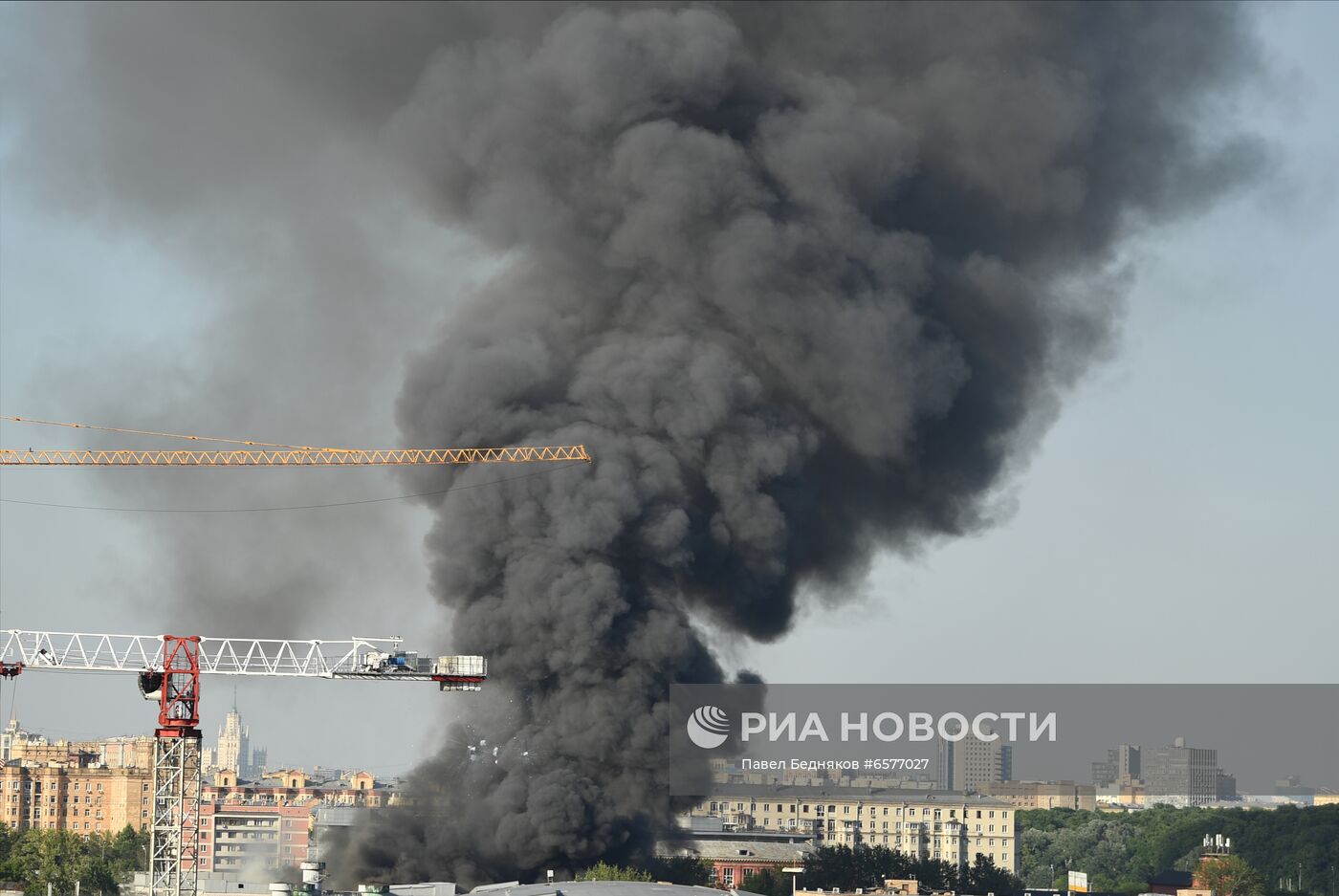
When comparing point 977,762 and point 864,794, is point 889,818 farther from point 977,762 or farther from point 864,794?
point 977,762

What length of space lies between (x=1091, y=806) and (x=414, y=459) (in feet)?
233

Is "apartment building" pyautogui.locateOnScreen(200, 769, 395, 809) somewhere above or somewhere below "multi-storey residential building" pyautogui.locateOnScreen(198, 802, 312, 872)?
above

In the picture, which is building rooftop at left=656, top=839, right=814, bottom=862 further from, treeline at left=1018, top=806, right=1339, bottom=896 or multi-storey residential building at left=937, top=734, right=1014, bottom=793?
multi-storey residential building at left=937, top=734, right=1014, bottom=793

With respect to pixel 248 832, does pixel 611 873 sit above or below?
above

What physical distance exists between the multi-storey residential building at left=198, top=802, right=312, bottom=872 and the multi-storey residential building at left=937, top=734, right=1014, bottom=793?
37286 mm

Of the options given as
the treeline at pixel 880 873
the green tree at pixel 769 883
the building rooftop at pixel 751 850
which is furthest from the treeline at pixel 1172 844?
the green tree at pixel 769 883

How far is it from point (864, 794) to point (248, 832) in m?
39.5

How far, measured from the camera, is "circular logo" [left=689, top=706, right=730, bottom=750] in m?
53.5

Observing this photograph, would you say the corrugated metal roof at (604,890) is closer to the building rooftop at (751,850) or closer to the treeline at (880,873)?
the treeline at (880,873)

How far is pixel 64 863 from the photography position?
7612 cm

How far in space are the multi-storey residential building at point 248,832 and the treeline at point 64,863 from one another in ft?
36.3

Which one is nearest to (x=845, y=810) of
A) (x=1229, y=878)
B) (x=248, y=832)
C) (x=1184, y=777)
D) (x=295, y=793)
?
(x=1229, y=878)

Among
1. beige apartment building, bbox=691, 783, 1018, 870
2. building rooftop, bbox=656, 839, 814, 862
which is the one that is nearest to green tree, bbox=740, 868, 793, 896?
building rooftop, bbox=656, 839, 814, 862

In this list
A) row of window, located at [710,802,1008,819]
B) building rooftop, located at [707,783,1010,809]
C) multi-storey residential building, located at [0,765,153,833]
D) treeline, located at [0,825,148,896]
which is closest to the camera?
treeline, located at [0,825,148,896]
